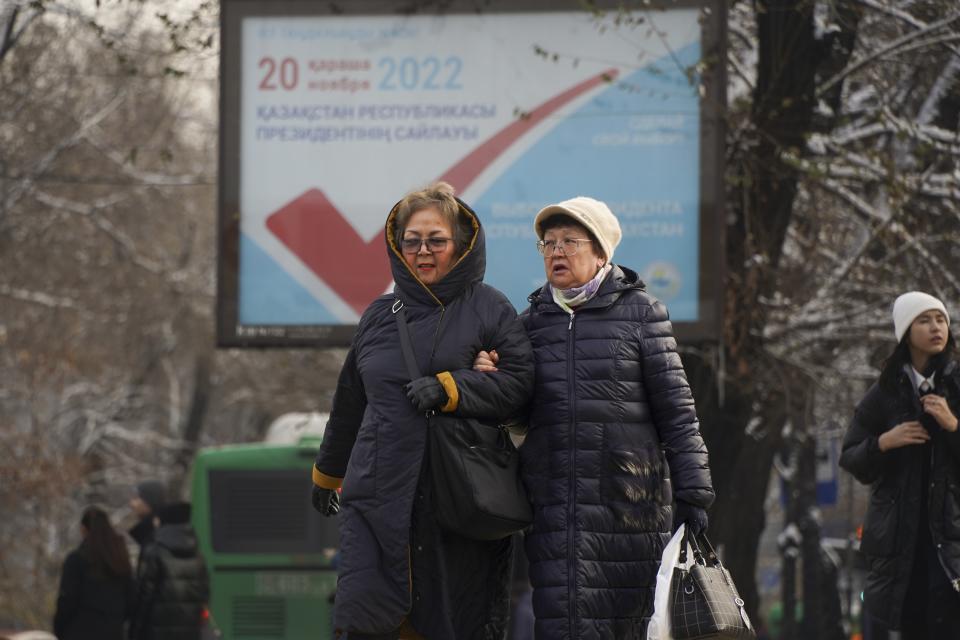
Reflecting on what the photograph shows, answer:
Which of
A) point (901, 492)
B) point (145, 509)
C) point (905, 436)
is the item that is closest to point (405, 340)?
point (905, 436)

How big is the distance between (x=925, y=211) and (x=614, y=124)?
2471 millimetres

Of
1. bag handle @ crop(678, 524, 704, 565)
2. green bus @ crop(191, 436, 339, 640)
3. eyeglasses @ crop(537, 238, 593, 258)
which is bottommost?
green bus @ crop(191, 436, 339, 640)

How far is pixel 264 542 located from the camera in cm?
1853

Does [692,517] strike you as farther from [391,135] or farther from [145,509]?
[145,509]

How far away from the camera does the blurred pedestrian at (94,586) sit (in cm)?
1238

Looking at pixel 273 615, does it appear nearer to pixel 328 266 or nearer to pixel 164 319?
pixel 328 266

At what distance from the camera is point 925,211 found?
1303 cm

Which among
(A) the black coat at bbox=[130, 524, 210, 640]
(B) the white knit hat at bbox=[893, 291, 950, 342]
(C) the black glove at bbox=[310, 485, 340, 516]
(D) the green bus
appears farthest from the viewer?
(D) the green bus

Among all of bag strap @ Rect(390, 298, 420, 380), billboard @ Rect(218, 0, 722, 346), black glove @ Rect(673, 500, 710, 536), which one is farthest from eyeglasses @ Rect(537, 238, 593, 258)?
billboard @ Rect(218, 0, 722, 346)

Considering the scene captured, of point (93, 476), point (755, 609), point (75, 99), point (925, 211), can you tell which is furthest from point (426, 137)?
point (93, 476)

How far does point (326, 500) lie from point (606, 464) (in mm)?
1133

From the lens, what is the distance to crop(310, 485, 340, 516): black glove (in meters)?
6.47

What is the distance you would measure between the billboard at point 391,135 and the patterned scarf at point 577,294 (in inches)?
234

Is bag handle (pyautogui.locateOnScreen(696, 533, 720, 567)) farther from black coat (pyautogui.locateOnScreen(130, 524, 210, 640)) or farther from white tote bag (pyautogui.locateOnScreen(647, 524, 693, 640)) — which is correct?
black coat (pyautogui.locateOnScreen(130, 524, 210, 640))
